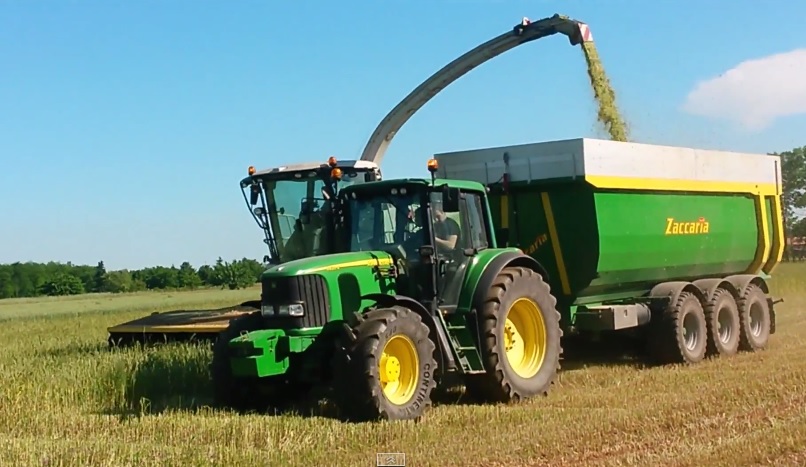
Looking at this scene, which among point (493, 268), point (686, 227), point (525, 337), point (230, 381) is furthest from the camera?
point (686, 227)

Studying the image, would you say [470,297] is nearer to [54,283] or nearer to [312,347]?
[312,347]

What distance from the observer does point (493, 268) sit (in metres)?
8.78

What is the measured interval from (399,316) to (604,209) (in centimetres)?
369

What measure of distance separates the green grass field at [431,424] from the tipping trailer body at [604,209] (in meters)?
1.24

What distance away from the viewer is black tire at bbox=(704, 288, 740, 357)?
12047 millimetres

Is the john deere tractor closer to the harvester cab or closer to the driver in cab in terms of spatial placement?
the driver in cab

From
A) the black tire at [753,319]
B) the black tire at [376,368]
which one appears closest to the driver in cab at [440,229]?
the black tire at [376,368]

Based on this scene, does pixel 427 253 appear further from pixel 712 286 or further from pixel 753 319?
pixel 753 319

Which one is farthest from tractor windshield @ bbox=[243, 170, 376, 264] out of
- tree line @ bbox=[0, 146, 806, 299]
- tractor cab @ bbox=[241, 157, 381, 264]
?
tree line @ bbox=[0, 146, 806, 299]

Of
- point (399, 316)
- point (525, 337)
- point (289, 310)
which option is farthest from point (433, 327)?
point (525, 337)

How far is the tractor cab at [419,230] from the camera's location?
27.7 ft

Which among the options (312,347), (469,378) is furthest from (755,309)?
(312,347)

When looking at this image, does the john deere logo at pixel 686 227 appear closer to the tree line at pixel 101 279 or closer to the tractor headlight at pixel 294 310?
the tractor headlight at pixel 294 310

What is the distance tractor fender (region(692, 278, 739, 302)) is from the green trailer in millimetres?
22
